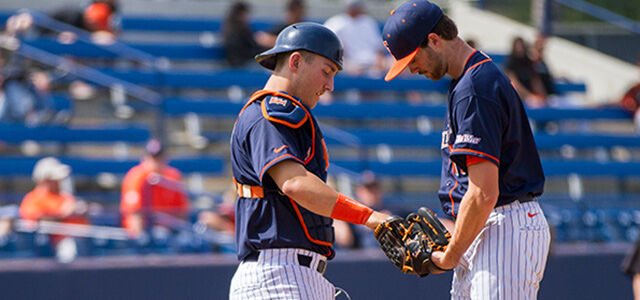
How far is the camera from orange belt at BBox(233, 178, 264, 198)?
3.42 m

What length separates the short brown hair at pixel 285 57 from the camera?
136 inches

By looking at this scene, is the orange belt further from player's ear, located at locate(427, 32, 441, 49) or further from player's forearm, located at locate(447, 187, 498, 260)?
player's ear, located at locate(427, 32, 441, 49)

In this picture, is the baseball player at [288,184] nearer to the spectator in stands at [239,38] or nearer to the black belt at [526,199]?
the black belt at [526,199]

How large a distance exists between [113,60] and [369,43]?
3.40 m

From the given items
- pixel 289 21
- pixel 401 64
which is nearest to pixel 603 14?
pixel 289 21

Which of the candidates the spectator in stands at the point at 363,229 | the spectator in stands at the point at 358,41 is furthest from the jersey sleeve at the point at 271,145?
the spectator in stands at the point at 358,41

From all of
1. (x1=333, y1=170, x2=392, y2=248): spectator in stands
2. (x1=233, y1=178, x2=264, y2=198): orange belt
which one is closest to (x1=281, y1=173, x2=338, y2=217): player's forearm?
(x1=233, y1=178, x2=264, y2=198): orange belt

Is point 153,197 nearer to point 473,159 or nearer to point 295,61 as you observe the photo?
point 295,61

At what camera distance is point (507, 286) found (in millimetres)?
3371

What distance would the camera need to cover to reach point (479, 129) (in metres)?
3.23

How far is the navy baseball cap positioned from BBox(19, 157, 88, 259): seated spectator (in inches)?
150

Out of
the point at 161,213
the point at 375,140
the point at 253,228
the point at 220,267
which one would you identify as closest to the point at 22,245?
the point at 161,213

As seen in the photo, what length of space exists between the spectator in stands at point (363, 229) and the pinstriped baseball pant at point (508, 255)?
11.4ft

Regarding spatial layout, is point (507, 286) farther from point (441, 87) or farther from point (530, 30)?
point (530, 30)
